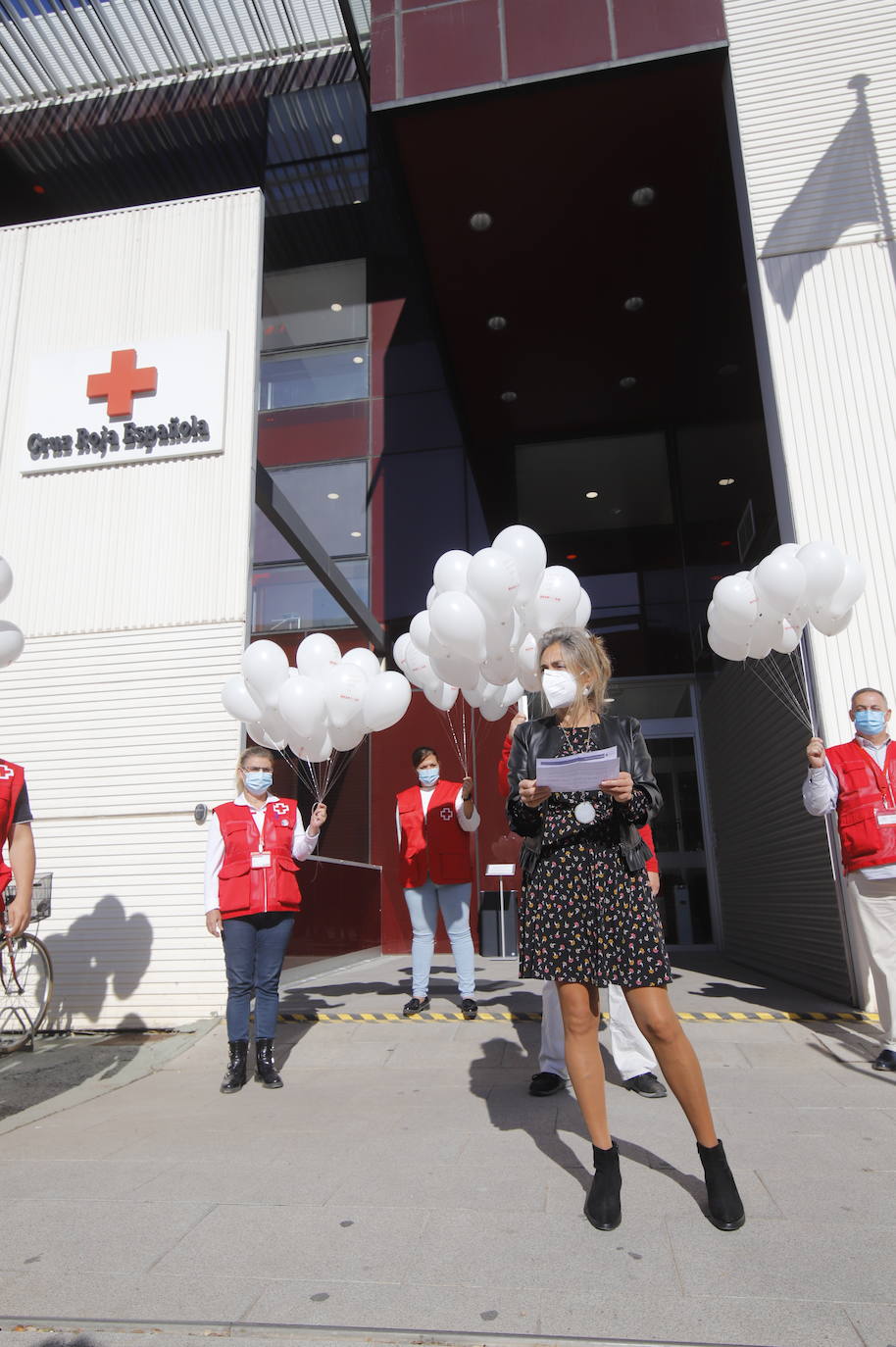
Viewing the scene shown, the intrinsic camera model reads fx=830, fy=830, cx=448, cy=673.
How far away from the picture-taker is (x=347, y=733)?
17.6 feet

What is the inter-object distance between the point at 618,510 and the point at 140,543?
7.38 meters

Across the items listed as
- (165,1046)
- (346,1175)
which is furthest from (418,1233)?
(165,1046)

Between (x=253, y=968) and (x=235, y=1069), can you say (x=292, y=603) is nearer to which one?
(x=253, y=968)

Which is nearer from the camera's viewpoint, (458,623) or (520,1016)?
(458,623)

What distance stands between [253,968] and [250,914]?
12.5 inches

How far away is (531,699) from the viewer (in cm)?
1178

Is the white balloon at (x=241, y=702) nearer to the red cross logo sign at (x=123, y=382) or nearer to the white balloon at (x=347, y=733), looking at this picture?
the white balloon at (x=347, y=733)

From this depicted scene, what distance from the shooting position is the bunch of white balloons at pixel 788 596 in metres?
4.73

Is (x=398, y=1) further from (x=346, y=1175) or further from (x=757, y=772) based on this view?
(x=346, y=1175)

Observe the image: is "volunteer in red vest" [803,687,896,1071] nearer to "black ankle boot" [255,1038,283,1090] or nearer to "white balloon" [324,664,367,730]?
"white balloon" [324,664,367,730]

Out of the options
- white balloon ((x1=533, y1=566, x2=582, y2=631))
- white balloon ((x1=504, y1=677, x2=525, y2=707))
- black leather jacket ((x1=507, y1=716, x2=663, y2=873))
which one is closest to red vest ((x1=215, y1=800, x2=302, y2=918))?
Answer: white balloon ((x1=504, y1=677, x2=525, y2=707))

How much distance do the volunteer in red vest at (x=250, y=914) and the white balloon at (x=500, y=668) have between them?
1460 millimetres

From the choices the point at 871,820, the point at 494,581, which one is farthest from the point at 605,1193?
the point at 494,581

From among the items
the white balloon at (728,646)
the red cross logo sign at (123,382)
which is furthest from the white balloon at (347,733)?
the red cross logo sign at (123,382)
